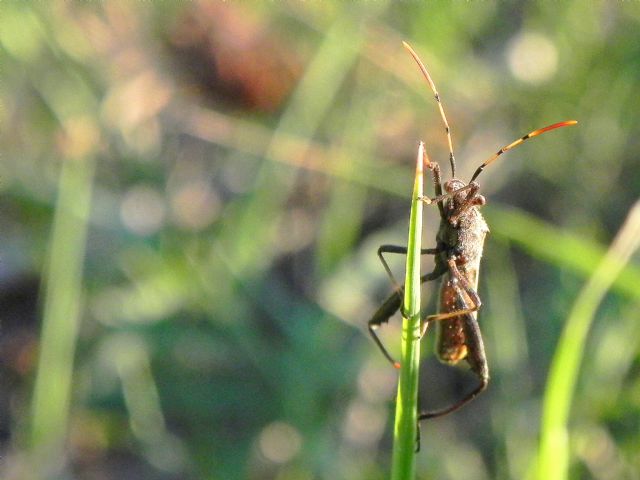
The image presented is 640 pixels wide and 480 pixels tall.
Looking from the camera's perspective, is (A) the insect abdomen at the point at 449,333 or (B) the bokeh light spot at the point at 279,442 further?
(B) the bokeh light spot at the point at 279,442

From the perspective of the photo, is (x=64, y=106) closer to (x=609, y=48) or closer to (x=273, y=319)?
(x=273, y=319)

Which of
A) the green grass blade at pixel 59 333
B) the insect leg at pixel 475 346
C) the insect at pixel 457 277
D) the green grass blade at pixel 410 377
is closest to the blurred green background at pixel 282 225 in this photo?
the green grass blade at pixel 59 333

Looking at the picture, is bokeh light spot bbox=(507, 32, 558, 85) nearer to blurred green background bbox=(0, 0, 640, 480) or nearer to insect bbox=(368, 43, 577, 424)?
blurred green background bbox=(0, 0, 640, 480)

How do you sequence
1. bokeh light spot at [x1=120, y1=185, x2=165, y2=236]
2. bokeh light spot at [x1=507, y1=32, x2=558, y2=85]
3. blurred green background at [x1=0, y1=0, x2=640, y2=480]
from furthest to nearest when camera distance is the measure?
bokeh light spot at [x1=507, y1=32, x2=558, y2=85] → bokeh light spot at [x1=120, y1=185, x2=165, y2=236] → blurred green background at [x1=0, y1=0, x2=640, y2=480]

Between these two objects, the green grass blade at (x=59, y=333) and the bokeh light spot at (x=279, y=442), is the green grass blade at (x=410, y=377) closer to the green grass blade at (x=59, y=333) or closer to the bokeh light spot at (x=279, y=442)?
the bokeh light spot at (x=279, y=442)

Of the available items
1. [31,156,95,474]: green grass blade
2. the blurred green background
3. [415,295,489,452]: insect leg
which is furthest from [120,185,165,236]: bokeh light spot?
[415,295,489,452]: insect leg

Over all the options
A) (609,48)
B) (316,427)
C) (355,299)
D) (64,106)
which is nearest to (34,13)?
(64,106)

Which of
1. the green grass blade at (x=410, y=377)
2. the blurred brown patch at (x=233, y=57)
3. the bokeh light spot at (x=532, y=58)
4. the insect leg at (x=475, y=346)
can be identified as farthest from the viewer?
the blurred brown patch at (x=233, y=57)

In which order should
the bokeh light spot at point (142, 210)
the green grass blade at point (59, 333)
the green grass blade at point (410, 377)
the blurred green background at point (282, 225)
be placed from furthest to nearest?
1. the bokeh light spot at point (142, 210)
2. the blurred green background at point (282, 225)
3. the green grass blade at point (59, 333)
4. the green grass blade at point (410, 377)
